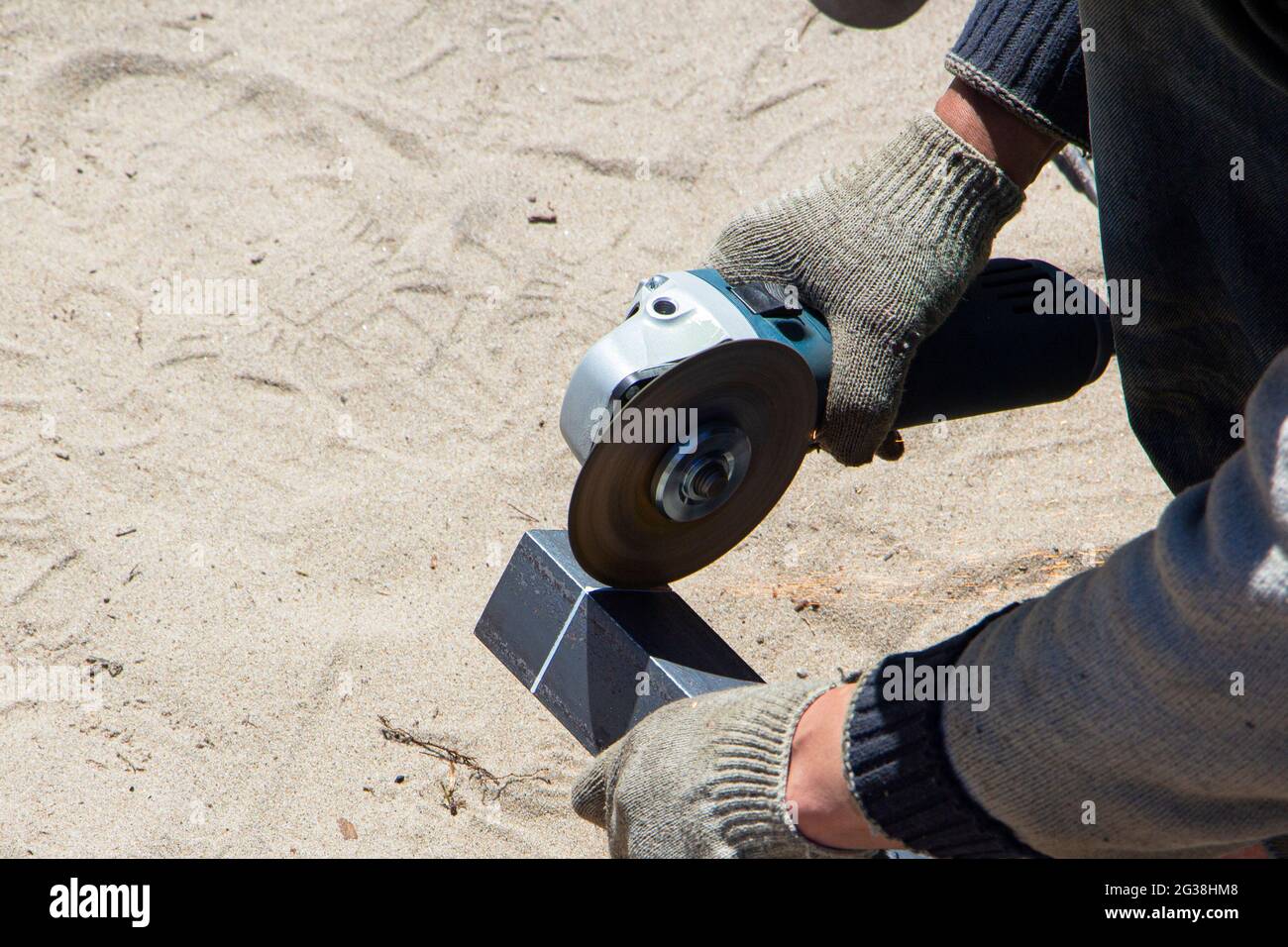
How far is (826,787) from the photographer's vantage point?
1238 millimetres

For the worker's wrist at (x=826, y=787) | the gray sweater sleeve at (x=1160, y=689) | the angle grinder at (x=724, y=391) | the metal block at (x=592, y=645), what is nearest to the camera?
the gray sweater sleeve at (x=1160, y=689)

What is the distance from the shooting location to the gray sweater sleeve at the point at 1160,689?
2.91 feet

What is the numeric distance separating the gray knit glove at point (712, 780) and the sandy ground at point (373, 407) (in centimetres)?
74

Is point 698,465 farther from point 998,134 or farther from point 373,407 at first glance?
point 373,407

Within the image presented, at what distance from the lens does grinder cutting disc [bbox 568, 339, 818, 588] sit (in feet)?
5.50

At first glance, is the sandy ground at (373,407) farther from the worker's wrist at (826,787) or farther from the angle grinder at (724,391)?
the worker's wrist at (826,787)

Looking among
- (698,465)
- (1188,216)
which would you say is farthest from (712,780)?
(1188,216)

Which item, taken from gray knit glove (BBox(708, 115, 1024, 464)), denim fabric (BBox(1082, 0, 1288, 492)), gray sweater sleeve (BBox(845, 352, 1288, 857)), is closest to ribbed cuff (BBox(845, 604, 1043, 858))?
gray sweater sleeve (BBox(845, 352, 1288, 857))

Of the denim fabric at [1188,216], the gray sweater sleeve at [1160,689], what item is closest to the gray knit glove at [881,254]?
the denim fabric at [1188,216]

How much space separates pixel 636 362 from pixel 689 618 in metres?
0.51

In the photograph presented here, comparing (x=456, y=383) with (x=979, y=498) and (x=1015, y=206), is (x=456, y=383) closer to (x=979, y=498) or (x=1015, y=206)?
(x=979, y=498)

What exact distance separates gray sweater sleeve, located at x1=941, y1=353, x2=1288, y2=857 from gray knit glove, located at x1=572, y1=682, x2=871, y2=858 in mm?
259

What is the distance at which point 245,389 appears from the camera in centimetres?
285

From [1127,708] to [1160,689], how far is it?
3cm
